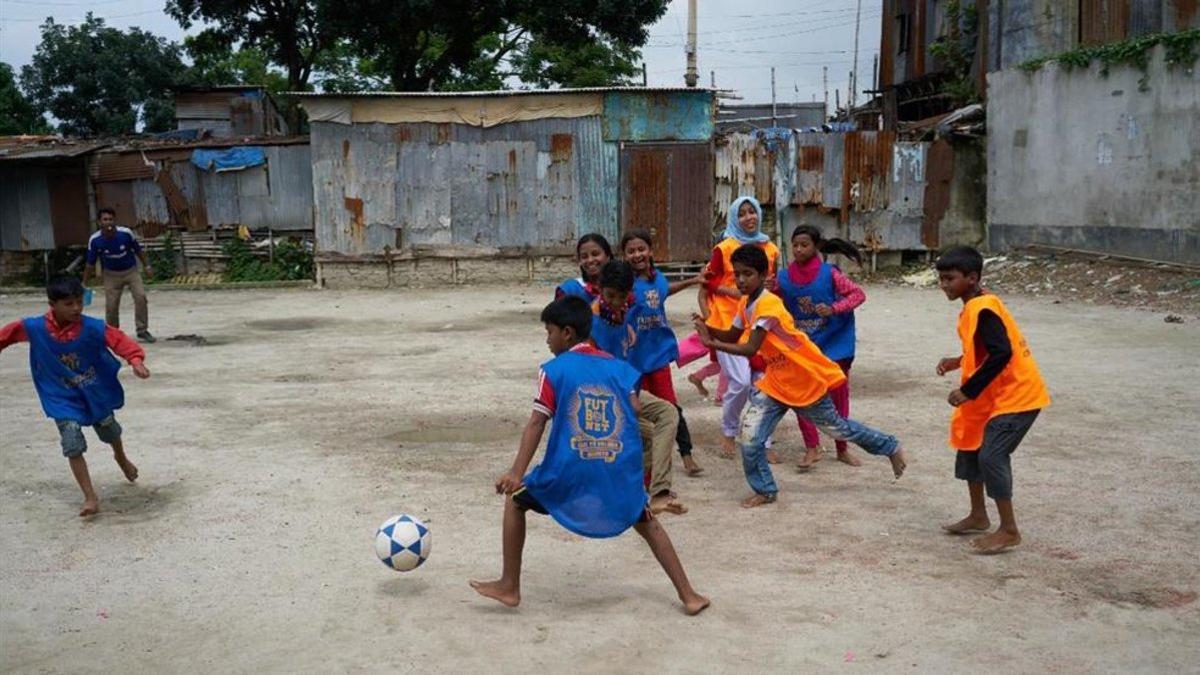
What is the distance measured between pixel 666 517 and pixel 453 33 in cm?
2283

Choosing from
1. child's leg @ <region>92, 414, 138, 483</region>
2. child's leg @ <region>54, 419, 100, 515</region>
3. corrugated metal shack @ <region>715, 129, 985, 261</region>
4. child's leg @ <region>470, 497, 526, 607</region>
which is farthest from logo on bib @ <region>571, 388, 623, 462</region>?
corrugated metal shack @ <region>715, 129, 985, 261</region>

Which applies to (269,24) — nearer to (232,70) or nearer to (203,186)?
(203,186)

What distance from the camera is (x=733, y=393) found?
7199mm

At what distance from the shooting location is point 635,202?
64.9ft

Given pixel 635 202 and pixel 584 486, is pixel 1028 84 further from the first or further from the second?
pixel 584 486

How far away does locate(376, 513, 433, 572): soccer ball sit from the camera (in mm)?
4582

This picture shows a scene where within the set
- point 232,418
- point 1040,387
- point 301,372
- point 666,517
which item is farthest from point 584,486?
point 301,372

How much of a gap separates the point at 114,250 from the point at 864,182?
12478 millimetres

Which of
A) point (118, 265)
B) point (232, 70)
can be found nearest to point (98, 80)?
point (232, 70)

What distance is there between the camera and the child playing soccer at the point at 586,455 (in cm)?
425

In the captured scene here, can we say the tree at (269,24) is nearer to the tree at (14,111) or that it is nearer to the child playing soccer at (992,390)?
the tree at (14,111)

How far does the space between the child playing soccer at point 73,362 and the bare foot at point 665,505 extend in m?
2.73

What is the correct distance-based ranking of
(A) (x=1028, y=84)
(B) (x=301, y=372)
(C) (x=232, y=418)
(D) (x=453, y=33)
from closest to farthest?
1. (C) (x=232, y=418)
2. (B) (x=301, y=372)
3. (A) (x=1028, y=84)
4. (D) (x=453, y=33)

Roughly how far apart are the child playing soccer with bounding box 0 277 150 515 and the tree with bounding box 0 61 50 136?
3107 cm
